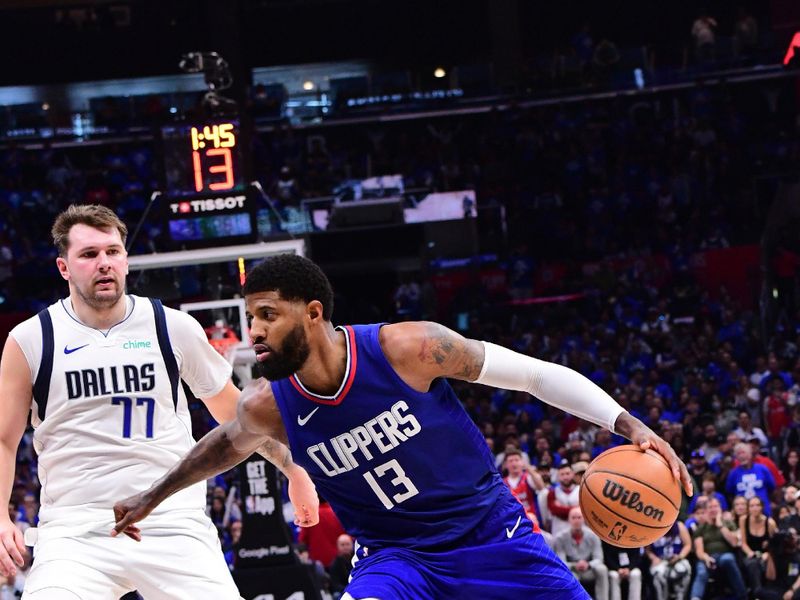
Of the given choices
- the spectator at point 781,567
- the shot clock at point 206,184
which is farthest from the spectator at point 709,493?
the shot clock at point 206,184

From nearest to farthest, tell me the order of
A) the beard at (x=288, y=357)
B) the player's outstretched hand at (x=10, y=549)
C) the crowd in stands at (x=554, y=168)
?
the beard at (x=288, y=357)
the player's outstretched hand at (x=10, y=549)
the crowd in stands at (x=554, y=168)

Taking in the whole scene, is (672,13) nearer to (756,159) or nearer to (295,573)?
(756,159)

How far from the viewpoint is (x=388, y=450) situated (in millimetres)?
3521

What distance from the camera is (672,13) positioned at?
24.4 m

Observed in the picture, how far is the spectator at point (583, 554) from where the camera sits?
11.2 m

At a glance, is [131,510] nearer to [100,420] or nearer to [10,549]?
[10,549]

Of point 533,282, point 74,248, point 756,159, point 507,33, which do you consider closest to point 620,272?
point 533,282

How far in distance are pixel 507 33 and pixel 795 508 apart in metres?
14.5

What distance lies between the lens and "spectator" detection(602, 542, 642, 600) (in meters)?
11.2

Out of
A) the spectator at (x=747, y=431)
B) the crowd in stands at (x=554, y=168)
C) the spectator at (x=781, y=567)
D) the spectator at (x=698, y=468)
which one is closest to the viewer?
the spectator at (x=781, y=567)

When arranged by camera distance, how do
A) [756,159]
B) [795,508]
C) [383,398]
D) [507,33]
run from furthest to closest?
1. [507,33]
2. [756,159]
3. [795,508]
4. [383,398]

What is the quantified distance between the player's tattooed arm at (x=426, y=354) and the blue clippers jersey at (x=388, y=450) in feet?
0.11

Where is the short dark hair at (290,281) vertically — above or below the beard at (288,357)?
above

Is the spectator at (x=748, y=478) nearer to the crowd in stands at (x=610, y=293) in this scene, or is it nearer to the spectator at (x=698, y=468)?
the crowd in stands at (x=610, y=293)
